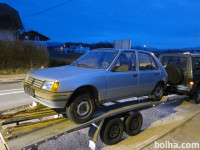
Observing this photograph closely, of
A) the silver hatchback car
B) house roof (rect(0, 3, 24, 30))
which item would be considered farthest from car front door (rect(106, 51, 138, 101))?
house roof (rect(0, 3, 24, 30))

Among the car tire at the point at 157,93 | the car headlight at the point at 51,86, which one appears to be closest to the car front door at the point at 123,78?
the car tire at the point at 157,93

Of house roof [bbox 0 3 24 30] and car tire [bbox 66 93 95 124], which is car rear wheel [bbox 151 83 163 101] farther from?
house roof [bbox 0 3 24 30]

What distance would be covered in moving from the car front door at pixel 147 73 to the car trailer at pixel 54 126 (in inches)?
18.2

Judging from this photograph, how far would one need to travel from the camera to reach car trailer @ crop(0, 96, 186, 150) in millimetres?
2830

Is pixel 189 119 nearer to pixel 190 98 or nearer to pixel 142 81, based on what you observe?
pixel 190 98

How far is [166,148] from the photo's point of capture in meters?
3.75

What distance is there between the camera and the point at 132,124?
13.8 feet

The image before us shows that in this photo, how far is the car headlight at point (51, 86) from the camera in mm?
3062

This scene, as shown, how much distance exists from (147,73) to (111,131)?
6.31 feet

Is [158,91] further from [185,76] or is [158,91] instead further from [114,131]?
[114,131]

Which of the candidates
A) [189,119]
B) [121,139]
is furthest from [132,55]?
[189,119]

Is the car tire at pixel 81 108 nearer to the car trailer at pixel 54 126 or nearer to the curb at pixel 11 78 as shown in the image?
the car trailer at pixel 54 126

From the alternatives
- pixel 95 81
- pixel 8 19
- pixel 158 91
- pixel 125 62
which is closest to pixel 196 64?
pixel 158 91

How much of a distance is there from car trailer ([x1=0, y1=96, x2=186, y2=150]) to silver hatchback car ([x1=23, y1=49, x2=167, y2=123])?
0.27m
